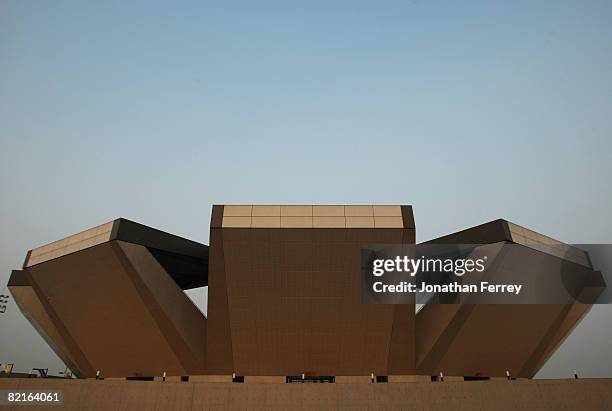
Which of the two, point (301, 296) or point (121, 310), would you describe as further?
point (121, 310)

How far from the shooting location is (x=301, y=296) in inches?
1246

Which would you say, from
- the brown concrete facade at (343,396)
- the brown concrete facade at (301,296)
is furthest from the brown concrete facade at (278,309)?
the brown concrete facade at (343,396)

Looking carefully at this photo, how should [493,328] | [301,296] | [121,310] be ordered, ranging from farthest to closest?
[121,310]
[493,328]
[301,296]

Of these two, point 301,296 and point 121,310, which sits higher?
point 301,296

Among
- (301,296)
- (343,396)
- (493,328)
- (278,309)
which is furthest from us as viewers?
(493,328)

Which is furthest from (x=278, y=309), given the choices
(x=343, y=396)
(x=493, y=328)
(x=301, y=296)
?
(x=493, y=328)

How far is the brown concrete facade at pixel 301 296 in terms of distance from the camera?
30328mm

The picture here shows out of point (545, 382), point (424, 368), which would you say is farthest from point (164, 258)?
point (545, 382)

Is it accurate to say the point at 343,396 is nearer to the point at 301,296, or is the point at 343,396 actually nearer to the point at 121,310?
the point at 301,296

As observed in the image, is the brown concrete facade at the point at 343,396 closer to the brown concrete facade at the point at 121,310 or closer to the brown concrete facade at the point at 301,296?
the brown concrete facade at the point at 301,296

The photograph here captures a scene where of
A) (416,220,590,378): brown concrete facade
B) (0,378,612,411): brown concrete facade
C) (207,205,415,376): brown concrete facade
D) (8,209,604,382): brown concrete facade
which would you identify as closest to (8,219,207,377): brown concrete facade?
(8,209,604,382): brown concrete facade

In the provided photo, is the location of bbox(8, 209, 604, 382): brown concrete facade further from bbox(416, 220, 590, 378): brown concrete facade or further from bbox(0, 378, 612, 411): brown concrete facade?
bbox(0, 378, 612, 411): brown concrete facade

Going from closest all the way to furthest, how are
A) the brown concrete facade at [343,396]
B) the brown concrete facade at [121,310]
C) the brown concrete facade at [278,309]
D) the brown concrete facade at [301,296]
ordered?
the brown concrete facade at [343,396] < the brown concrete facade at [301,296] < the brown concrete facade at [278,309] < the brown concrete facade at [121,310]

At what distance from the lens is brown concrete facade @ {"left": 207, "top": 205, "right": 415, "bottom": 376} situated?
99.5 ft
